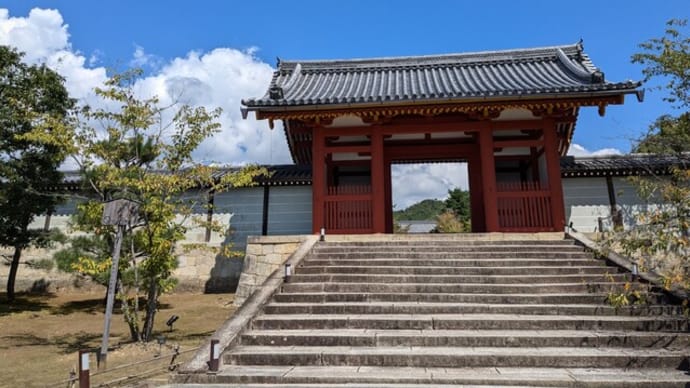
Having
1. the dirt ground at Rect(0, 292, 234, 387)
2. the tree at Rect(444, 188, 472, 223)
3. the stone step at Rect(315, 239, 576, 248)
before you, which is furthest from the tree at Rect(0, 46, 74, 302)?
the tree at Rect(444, 188, 472, 223)

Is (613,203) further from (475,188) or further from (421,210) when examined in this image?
(421,210)

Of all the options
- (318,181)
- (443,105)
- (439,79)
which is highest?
→ (439,79)

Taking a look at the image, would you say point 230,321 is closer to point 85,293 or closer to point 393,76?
point 85,293

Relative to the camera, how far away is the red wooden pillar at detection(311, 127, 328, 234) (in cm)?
1009

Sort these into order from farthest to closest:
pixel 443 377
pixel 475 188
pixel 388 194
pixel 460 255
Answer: pixel 388 194
pixel 475 188
pixel 460 255
pixel 443 377

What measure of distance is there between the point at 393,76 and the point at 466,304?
9719 mm

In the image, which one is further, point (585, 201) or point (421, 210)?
point (421, 210)

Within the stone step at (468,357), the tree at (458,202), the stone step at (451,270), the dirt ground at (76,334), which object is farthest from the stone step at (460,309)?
the tree at (458,202)

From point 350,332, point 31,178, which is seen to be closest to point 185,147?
point 350,332

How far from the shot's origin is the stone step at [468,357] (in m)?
4.43

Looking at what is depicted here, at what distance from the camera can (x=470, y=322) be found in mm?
5449

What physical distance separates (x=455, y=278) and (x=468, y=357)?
2.50m

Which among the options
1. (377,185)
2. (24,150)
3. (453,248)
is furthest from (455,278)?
(24,150)

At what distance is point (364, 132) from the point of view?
1062 centimetres
